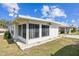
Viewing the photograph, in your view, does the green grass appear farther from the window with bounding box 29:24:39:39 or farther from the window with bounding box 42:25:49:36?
the window with bounding box 29:24:39:39

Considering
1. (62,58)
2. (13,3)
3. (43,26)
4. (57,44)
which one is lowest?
(62,58)

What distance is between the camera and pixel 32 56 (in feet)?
12.8

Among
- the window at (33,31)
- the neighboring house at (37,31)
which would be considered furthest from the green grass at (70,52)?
the window at (33,31)

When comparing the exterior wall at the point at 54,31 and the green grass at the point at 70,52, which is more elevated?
the exterior wall at the point at 54,31

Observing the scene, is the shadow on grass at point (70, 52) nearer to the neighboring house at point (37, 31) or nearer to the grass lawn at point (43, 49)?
the grass lawn at point (43, 49)

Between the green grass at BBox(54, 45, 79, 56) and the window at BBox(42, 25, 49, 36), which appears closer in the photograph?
the green grass at BBox(54, 45, 79, 56)

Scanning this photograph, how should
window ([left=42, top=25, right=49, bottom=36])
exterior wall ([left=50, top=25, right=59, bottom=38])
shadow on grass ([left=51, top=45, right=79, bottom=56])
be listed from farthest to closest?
window ([left=42, top=25, right=49, bottom=36])
exterior wall ([left=50, top=25, right=59, bottom=38])
shadow on grass ([left=51, top=45, right=79, bottom=56])

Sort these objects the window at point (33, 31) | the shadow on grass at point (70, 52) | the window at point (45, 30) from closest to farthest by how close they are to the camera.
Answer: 1. the shadow on grass at point (70, 52)
2. the window at point (45, 30)
3. the window at point (33, 31)

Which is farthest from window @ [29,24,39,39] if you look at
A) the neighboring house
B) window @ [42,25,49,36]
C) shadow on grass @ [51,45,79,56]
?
shadow on grass @ [51,45,79,56]

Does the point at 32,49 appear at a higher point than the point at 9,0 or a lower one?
lower

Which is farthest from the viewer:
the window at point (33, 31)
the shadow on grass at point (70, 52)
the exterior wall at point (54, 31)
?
the window at point (33, 31)

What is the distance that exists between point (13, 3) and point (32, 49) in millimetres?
1226

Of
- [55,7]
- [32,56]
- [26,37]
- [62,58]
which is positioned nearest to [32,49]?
[32,56]

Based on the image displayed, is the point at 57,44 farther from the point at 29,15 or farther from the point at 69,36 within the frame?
the point at 29,15
